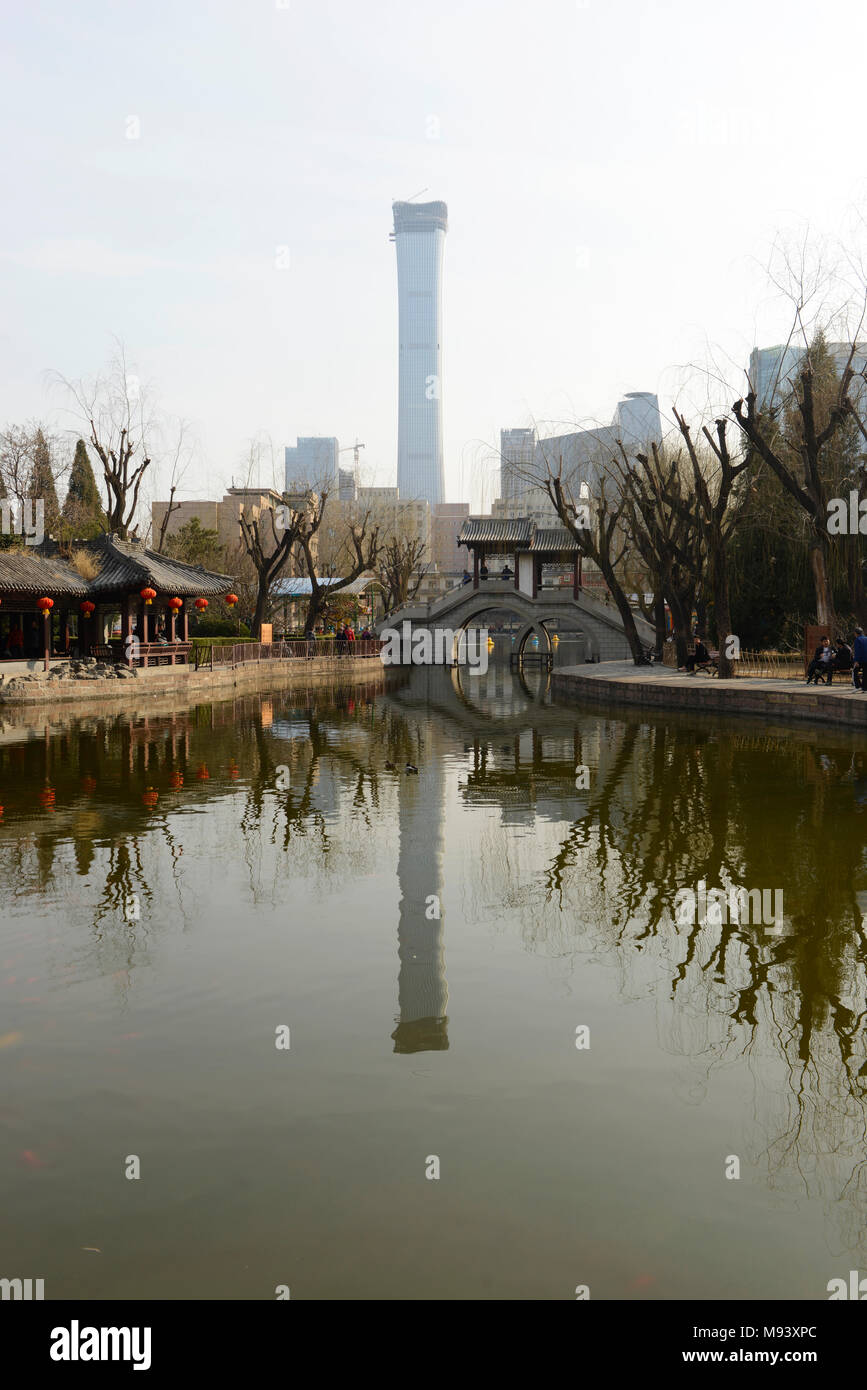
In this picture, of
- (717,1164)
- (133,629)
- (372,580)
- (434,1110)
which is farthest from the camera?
(372,580)

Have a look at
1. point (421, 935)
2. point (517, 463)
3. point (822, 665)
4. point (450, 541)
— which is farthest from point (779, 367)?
point (450, 541)

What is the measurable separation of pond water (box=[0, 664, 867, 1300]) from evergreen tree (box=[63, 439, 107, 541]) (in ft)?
127

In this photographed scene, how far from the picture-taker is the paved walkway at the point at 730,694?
20344 mm

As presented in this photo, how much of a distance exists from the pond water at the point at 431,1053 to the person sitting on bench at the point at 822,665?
11.7 metres

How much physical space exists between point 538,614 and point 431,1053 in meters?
38.9

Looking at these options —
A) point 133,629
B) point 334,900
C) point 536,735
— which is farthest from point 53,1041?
point 133,629

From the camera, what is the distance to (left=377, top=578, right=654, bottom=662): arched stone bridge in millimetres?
41750

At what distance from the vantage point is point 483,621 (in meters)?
93.9

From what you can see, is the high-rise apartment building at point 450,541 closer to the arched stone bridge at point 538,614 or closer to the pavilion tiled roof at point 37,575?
the arched stone bridge at point 538,614

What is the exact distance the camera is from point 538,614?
145 feet

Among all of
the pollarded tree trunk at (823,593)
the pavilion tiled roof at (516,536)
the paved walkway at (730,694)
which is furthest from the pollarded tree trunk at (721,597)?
the pavilion tiled roof at (516,536)
